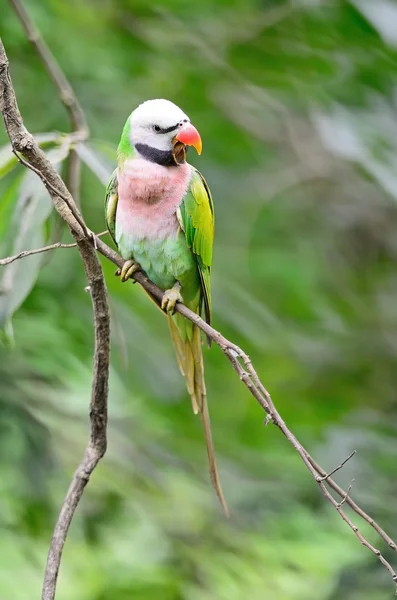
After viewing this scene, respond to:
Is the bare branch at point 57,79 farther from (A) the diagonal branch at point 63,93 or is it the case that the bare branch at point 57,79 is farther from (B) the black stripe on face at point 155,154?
(B) the black stripe on face at point 155,154

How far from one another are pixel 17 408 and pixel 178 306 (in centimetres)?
115

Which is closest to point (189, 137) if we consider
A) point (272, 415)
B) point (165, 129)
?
point (165, 129)

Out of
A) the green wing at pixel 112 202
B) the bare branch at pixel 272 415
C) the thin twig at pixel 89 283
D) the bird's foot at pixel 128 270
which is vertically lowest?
the bare branch at pixel 272 415

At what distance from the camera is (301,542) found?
271 cm

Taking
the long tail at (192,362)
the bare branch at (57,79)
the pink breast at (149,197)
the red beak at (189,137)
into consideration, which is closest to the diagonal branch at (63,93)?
the bare branch at (57,79)

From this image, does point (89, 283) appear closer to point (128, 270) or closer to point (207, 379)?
point (128, 270)

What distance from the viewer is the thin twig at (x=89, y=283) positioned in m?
1.22

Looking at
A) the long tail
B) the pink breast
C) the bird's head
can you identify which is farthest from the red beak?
the long tail

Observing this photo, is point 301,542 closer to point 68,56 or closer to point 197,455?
point 197,455

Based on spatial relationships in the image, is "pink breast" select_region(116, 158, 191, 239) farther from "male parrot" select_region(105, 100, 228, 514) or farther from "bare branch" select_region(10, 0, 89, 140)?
"bare branch" select_region(10, 0, 89, 140)

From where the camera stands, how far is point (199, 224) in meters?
1.90

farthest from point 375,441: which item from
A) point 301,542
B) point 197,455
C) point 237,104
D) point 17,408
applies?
point 237,104

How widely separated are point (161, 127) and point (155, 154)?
72 millimetres

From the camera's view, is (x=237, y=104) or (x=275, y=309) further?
(x=237, y=104)
